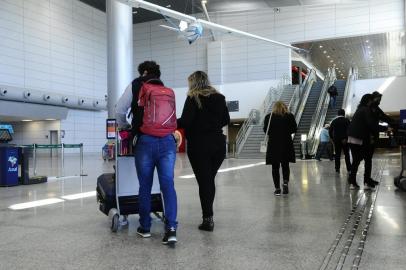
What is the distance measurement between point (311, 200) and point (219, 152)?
7.98ft

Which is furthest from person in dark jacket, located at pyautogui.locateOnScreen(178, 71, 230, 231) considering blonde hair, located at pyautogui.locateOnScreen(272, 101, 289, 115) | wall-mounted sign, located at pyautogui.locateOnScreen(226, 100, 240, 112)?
wall-mounted sign, located at pyautogui.locateOnScreen(226, 100, 240, 112)

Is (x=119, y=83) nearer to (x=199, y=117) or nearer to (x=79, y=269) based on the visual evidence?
(x=199, y=117)

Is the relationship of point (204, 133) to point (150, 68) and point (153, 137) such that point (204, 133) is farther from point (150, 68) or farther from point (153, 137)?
point (150, 68)

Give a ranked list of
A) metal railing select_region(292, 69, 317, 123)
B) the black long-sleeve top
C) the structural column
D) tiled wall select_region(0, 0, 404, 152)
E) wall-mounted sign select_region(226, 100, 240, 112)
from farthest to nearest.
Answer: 1. wall-mounted sign select_region(226, 100, 240, 112)
2. tiled wall select_region(0, 0, 404, 152)
3. metal railing select_region(292, 69, 317, 123)
4. the structural column
5. the black long-sleeve top

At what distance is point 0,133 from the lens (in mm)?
8664

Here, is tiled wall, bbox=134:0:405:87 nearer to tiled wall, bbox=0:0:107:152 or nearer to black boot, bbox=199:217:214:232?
tiled wall, bbox=0:0:107:152

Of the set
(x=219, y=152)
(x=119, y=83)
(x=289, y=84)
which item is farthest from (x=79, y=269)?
(x=289, y=84)

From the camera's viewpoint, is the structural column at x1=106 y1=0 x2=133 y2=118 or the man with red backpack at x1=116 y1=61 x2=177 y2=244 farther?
the structural column at x1=106 y1=0 x2=133 y2=118

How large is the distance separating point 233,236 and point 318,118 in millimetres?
17902

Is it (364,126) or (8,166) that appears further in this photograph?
(8,166)

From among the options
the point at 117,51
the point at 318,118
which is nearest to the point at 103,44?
the point at 117,51

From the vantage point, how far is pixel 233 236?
386 cm

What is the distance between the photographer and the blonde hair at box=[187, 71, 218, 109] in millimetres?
4031

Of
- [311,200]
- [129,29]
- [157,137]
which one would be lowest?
[311,200]
